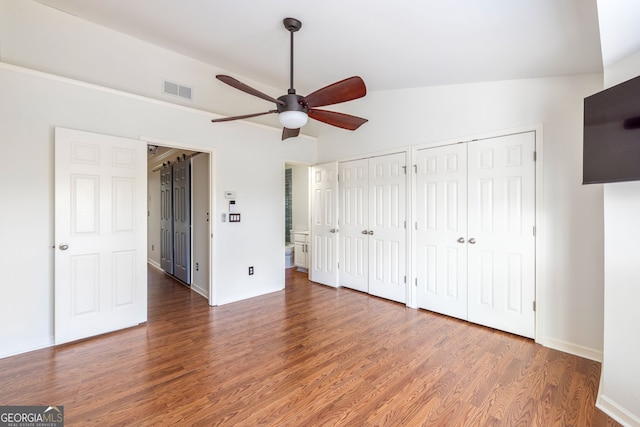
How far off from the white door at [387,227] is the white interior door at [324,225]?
2.26ft

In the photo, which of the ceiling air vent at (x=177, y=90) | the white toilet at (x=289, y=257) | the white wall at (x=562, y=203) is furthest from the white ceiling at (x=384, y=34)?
the white toilet at (x=289, y=257)

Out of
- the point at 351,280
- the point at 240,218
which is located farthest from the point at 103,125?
the point at 351,280

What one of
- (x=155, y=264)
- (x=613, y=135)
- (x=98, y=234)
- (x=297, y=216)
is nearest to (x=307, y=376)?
(x=98, y=234)

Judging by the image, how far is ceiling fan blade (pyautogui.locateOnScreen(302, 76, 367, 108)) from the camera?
2130 mm

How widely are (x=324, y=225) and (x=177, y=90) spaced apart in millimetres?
2852

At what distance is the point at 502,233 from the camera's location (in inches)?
116

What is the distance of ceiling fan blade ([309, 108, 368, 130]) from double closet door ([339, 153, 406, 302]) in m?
1.28

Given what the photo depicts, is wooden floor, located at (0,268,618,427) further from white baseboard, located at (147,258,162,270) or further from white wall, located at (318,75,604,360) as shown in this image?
white baseboard, located at (147,258,162,270)

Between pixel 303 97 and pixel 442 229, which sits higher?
pixel 303 97

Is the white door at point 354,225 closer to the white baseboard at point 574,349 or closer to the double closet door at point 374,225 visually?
the double closet door at point 374,225

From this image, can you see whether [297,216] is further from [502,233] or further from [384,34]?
[384,34]

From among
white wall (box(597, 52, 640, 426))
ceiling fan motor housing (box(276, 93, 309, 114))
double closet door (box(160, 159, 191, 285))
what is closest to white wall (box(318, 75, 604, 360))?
white wall (box(597, 52, 640, 426))

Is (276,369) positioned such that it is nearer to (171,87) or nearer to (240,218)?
(240,218)

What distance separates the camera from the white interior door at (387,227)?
3818 millimetres
